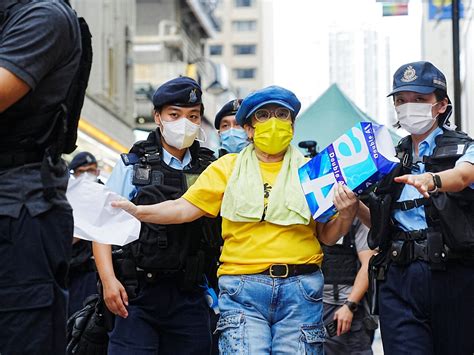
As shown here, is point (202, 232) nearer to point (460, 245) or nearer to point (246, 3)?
point (460, 245)

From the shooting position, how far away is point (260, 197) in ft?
17.1

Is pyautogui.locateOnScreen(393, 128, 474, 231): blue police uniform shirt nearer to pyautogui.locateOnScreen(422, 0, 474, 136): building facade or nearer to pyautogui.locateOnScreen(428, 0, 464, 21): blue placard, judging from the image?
pyautogui.locateOnScreen(422, 0, 474, 136): building facade

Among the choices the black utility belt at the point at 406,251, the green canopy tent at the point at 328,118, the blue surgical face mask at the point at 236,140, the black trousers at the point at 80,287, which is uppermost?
the green canopy tent at the point at 328,118

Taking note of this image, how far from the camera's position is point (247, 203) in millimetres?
5195

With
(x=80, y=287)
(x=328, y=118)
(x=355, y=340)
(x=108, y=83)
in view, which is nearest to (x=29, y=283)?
(x=355, y=340)

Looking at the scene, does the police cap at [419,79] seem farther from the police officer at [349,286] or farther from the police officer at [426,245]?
the police officer at [349,286]

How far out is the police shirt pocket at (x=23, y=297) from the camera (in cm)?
356

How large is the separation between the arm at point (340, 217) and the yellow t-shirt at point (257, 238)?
0.22 ft

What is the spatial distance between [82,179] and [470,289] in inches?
88.1

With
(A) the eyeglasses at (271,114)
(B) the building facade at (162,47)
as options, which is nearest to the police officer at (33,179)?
(A) the eyeglasses at (271,114)

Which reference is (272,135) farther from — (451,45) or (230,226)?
(451,45)

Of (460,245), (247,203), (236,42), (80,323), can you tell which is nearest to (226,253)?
(247,203)

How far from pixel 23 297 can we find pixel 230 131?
4.01 meters

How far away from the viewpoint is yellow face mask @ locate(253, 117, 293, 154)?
212 inches
